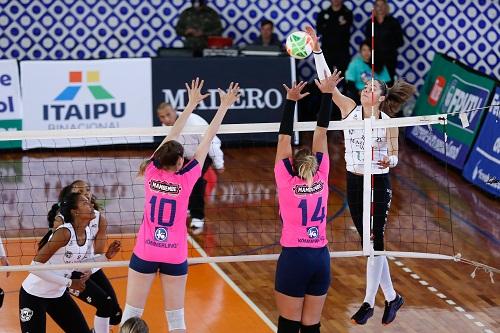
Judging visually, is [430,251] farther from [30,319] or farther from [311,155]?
[30,319]

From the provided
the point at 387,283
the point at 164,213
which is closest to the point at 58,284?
the point at 164,213

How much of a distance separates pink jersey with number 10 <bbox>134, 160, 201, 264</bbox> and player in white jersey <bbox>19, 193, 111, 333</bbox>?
729mm

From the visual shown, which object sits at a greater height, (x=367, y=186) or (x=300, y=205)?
(x=300, y=205)

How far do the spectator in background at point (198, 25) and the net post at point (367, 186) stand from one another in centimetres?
978

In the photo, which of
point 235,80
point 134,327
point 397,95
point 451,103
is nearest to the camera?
Answer: point 134,327

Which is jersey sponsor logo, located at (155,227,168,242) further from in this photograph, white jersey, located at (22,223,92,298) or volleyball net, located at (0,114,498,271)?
volleyball net, located at (0,114,498,271)

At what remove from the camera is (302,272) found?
330 inches

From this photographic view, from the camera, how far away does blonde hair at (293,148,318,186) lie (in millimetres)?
8297

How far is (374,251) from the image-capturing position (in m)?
9.66

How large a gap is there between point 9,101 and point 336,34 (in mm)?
5939

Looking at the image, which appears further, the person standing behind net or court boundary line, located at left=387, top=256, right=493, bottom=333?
court boundary line, located at left=387, top=256, right=493, bottom=333

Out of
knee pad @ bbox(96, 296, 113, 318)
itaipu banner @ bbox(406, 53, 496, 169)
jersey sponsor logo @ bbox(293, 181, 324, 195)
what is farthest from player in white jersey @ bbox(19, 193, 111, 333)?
itaipu banner @ bbox(406, 53, 496, 169)

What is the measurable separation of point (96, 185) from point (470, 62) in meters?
8.19

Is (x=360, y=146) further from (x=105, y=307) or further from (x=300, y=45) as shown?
(x=105, y=307)
